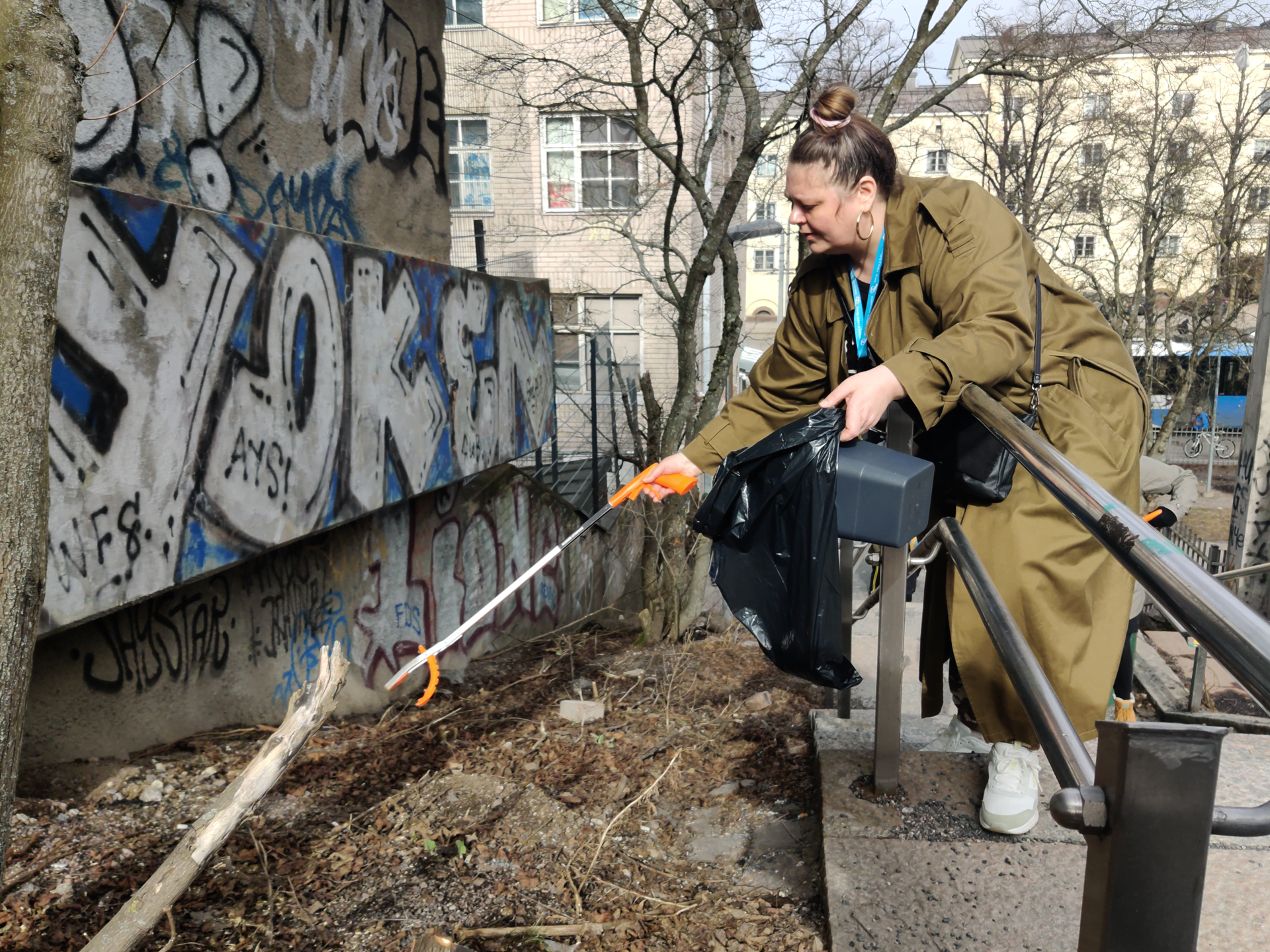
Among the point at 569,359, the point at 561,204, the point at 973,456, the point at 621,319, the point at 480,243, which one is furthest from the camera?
the point at 621,319

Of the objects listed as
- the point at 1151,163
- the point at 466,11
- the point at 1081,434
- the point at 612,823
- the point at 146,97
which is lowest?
the point at 612,823

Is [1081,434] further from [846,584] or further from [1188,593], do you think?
[1188,593]

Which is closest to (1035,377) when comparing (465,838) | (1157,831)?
(1157,831)

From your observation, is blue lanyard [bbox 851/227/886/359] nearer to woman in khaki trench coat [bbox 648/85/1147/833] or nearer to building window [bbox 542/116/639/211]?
woman in khaki trench coat [bbox 648/85/1147/833]

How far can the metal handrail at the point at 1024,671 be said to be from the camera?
4.35 feet

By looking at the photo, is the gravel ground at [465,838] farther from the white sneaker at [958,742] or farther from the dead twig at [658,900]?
the white sneaker at [958,742]

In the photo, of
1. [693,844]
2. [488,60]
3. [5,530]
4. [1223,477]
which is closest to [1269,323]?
[693,844]

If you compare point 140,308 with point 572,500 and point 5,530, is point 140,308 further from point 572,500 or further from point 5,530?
point 572,500

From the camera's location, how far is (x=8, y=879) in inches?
97.0

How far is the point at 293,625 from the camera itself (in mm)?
4316

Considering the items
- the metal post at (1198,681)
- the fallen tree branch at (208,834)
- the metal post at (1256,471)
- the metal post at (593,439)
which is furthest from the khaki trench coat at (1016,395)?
the metal post at (593,439)

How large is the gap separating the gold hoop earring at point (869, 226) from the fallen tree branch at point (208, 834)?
1681mm

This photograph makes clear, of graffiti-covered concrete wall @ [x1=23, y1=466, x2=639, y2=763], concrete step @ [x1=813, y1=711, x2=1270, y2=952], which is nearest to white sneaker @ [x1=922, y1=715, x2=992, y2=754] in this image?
concrete step @ [x1=813, y1=711, x2=1270, y2=952]

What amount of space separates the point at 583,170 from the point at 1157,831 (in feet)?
60.6
